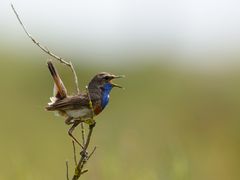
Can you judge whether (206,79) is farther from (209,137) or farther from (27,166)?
(27,166)

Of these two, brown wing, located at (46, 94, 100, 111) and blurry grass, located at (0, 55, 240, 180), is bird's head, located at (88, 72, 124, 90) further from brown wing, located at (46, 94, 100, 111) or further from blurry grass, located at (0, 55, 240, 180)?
blurry grass, located at (0, 55, 240, 180)

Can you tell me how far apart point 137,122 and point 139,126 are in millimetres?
564

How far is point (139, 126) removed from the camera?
16.1 m

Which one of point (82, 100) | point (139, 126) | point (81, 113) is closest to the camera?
point (81, 113)

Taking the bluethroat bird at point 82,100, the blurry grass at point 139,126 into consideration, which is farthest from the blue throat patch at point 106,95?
the blurry grass at point 139,126

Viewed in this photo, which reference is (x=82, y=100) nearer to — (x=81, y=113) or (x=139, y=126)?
(x=81, y=113)

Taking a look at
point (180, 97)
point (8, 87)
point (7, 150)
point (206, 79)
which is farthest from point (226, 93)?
point (7, 150)

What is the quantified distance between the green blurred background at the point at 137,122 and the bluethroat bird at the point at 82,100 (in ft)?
2.90

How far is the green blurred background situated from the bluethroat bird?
884 mm

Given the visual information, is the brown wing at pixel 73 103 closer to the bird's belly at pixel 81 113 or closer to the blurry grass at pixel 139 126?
the bird's belly at pixel 81 113

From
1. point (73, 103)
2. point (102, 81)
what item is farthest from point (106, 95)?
point (73, 103)

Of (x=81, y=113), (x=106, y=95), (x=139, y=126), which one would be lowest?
(x=81, y=113)

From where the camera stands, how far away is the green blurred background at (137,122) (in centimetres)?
937

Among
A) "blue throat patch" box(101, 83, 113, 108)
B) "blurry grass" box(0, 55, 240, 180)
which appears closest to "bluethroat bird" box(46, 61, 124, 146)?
"blue throat patch" box(101, 83, 113, 108)
